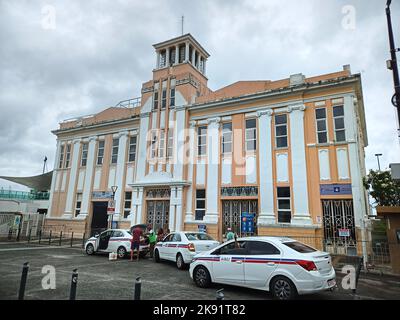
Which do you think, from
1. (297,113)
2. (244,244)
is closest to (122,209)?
(297,113)

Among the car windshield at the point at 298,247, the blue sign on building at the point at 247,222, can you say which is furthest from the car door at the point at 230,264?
the blue sign on building at the point at 247,222

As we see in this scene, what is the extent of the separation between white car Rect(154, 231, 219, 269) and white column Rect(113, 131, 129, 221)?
409 inches

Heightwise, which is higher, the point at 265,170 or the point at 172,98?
the point at 172,98

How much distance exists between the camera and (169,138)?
22.2 m

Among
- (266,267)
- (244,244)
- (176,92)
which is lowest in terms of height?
(266,267)

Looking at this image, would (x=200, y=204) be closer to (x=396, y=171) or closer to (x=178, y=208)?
(x=178, y=208)

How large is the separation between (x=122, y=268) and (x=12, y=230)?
17.4m

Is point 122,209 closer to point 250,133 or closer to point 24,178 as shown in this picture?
point 250,133

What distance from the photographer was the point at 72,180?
86.4 ft

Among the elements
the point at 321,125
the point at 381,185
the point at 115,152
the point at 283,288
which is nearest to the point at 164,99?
the point at 115,152

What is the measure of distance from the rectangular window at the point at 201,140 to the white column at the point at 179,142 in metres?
1.11

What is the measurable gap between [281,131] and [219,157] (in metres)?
4.50

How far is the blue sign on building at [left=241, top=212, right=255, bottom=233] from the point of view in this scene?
711 inches

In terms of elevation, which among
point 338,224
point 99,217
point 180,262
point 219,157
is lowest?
point 180,262
